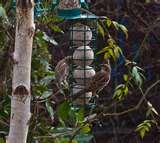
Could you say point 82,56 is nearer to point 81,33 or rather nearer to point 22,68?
point 81,33

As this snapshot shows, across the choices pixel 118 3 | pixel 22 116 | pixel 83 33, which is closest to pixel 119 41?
pixel 118 3

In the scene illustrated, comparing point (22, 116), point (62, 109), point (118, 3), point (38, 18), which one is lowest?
point (22, 116)

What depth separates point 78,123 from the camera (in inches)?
82.8

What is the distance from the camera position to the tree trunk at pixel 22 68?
1403 mm

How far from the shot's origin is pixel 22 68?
4.62 feet

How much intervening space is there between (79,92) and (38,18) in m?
A: 0.35

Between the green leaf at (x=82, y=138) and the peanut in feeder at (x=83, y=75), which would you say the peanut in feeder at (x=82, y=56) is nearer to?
the peanut in feeder at (x=83, y=75)

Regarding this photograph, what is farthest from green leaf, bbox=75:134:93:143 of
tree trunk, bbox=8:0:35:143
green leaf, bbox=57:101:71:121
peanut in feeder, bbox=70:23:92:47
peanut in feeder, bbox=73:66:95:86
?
tree trunk, bbox=8:0:35:143

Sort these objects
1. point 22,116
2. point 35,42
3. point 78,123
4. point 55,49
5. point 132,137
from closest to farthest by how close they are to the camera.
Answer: point 22,116 → point 78,123 → point 35,42 → point 55,49 → point 132,137

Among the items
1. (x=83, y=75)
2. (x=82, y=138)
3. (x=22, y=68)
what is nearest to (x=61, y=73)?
(x=83, y=75)

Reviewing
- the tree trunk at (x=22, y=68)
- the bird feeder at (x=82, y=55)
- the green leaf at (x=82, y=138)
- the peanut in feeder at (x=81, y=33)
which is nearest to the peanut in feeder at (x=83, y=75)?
the bird feeder at (x=82, y=55)

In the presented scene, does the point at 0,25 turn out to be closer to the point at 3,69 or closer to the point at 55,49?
the point at 3,69

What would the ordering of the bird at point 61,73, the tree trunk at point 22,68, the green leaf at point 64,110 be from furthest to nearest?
1. the bird at point 61,73
2. the green leaf at point 64,110
3. the tree trunk at point 22,68

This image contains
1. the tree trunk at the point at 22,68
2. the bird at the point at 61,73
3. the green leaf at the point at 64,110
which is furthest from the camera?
the bird at the point at 61,73
